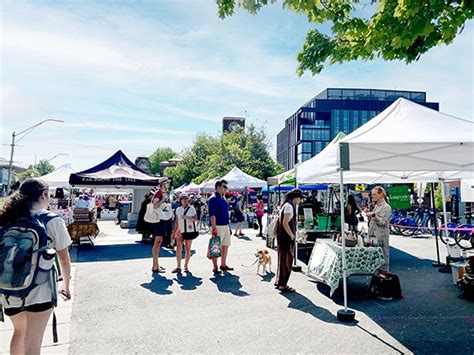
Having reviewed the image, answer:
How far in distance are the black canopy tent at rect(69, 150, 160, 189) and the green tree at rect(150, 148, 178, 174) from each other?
85.8m

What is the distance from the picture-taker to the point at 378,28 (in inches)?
172

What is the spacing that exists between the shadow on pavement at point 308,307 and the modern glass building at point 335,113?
73.1 metres

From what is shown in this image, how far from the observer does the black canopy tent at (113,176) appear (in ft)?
37.1

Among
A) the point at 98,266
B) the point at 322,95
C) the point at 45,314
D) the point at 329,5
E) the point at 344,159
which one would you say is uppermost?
the point at 322,95

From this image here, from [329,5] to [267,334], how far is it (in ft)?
14.8

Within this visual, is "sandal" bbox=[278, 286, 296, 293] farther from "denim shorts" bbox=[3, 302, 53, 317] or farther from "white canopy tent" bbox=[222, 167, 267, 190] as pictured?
"white canopy tent" bbox=[222, 167, 267, 190]

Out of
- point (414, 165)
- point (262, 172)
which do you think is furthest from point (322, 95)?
point (414, 165)

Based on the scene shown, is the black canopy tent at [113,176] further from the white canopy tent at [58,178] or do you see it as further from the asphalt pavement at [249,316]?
the asphalt pavement at [249,316]

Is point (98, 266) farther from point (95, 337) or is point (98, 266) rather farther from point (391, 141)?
point (391, 141)

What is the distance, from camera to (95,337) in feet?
13.5

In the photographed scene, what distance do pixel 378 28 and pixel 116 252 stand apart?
888 cm

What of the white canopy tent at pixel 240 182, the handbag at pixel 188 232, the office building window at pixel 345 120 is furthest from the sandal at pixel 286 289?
the office building window at pixel 345 120

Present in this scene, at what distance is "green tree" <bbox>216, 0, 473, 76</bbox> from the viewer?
3.65m

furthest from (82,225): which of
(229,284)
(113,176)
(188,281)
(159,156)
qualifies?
(159,156)
